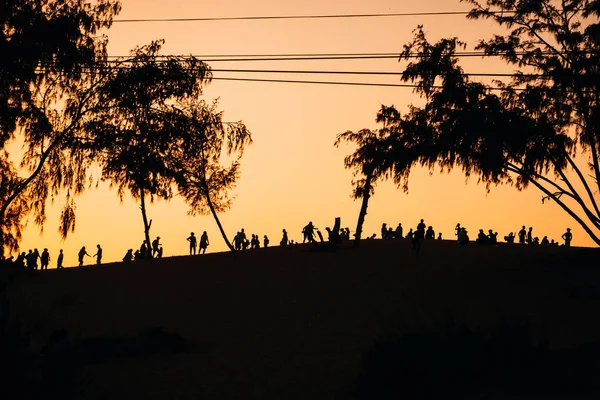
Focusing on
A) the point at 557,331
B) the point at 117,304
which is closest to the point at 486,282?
the point at 557,331

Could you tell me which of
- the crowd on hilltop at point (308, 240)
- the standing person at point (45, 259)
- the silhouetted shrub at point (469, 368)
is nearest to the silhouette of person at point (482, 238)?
the crowd on hilltop at point (308, 240)

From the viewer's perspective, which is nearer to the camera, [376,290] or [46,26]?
[46,26]

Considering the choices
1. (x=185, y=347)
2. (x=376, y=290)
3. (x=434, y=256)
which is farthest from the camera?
(x=434, y=256)

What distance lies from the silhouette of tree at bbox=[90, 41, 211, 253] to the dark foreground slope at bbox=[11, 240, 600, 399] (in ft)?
16.3

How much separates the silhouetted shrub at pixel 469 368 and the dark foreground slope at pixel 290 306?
965mm

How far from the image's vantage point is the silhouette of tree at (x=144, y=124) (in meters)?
28.6

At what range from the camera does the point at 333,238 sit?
51.6m

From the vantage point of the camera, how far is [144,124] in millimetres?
29281

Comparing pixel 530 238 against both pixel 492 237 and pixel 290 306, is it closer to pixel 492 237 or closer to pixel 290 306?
pixel 492 237

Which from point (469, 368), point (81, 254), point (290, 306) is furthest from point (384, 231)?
point (469, 368)

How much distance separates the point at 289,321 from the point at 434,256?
18.1m

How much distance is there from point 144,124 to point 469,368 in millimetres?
15453

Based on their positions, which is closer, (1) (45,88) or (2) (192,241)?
(1) (45,88)

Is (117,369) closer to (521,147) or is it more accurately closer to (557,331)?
(557,331)
